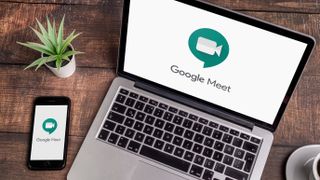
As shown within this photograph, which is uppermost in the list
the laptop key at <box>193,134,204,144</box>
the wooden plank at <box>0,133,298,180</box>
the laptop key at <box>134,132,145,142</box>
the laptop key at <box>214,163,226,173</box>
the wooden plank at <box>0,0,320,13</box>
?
the wooden plank at <box>0,0,320,13</box>

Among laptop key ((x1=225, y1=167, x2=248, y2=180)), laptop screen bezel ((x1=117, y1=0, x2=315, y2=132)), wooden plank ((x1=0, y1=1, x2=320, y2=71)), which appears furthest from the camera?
wooden plank ((x1=0, y1=1, x2=320, y2=71))

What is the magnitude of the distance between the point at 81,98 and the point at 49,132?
0.32 ft

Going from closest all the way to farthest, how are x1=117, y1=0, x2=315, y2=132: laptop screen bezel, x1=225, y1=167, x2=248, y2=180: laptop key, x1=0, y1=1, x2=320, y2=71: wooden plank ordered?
1. x1=117, y1=0, x2=315, y2=132: laptop screen bezel
2. x1=225, y1=167, x2=248, y2=180: laptop key
3. x1=0, y1=1, x2=320, y2=71: wooden plank

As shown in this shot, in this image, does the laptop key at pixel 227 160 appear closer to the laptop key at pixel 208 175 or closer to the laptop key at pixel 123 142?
the laptop key at pixel 208 175

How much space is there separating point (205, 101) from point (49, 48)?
0.33 meters

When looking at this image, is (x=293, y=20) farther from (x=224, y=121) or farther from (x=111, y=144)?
(x=111, y=144)

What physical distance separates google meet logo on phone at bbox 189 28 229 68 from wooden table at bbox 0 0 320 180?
0.69ft

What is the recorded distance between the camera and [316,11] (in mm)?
920

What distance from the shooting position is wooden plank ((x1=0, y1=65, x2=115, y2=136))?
846 mm

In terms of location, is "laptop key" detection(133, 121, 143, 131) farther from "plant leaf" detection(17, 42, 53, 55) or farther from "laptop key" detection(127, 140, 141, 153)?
"plant leaf" detection(17, 42, 53, 55)

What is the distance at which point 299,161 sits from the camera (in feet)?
2.61

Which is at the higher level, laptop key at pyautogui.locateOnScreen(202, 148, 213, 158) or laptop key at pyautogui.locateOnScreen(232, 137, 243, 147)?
laptop key at pyautogui.locateOnScreen(232, 137, 243, 147)

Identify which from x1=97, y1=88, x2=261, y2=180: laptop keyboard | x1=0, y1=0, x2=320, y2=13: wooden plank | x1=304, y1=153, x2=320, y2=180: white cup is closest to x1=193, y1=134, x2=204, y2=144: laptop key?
x1=97, y1=88, x2=261, y2=180: laptop keyboard

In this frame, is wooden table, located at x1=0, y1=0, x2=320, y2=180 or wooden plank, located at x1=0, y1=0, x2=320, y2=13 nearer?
wooden table, located at x1=0, y1=0, x2=320, y2=180
